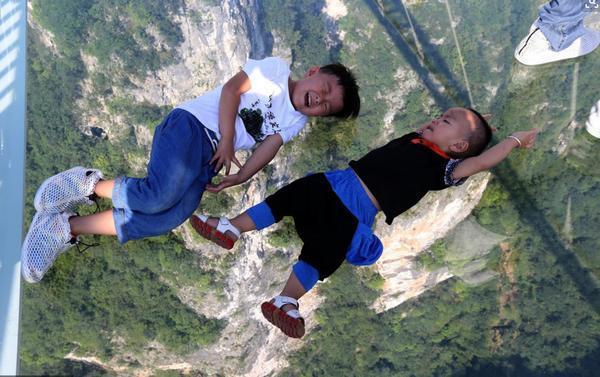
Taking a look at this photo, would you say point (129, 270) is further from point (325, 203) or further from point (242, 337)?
point (325, 203)

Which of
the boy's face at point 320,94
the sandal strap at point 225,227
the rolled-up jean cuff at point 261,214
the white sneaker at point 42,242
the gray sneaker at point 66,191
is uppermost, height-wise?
the gray sneaker at point 66,191

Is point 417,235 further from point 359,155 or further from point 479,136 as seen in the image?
point 479,136

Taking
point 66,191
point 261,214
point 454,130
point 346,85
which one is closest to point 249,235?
point 261,214

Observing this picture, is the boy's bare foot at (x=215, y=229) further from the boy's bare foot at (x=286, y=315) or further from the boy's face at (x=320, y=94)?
the boy's face at (x=320, y=94)

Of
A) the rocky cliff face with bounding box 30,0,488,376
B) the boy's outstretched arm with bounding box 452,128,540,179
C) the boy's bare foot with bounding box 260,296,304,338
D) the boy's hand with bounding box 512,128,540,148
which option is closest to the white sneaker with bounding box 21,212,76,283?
the rocky cliff face with bounding box 30,0,488,376

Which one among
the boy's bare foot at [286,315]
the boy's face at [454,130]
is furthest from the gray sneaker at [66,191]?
the boy's face at [454,130]

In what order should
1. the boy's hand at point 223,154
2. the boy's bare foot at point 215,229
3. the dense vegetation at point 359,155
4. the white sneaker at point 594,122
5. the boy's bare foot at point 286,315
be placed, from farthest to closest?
the white sneaker at point 594,122, the dense vegetation at point 359,155, the boy's hand at point 223,154, the boy's bare foot at point 215,229, the boy's bare foot at point 286,315

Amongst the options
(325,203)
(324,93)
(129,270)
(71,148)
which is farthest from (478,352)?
(71,148)

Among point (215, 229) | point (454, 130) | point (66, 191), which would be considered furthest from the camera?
point (66, 191)
